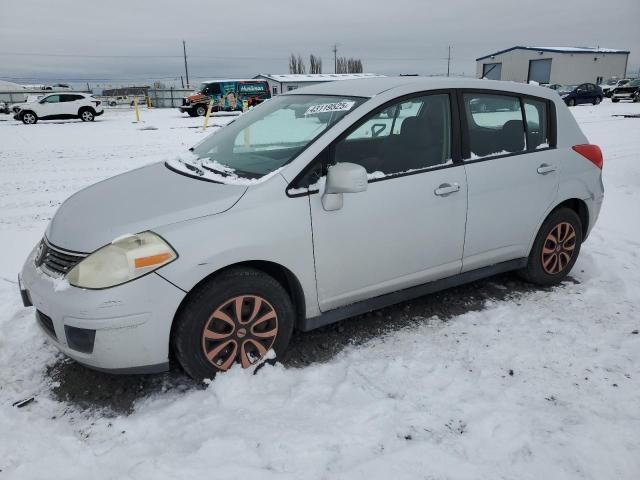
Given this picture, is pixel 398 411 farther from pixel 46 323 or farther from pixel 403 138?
pixel 46 323

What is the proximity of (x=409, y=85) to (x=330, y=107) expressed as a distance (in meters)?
0.58

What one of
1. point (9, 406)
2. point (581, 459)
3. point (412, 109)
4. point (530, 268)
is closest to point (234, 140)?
point (412, 109)

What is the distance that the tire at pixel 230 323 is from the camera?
8.80ft

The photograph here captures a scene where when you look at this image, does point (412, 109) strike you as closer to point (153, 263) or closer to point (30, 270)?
point (153, 263)

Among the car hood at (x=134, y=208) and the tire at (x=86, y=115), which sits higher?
the car hood at (x=134, y=208)

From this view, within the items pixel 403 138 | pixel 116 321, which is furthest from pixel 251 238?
pixel 403 138

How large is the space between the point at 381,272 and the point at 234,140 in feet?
4.87

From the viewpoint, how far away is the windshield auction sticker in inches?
126

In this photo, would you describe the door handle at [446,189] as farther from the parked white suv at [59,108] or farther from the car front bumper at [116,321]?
the parked white suv at [59,108]

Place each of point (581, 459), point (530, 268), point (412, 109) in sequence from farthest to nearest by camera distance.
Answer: point (530, 268), point (412, 109), point (581, 459)

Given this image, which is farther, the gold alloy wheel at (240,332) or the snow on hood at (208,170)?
the snow on hood at (208,170)

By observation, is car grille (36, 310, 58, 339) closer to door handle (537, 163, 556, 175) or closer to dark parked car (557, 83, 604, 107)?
door handle (537, 163, 556, 175)

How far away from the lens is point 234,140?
372 centimetres

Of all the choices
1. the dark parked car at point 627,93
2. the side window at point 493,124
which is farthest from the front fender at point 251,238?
the dark parked car at point 627,93
